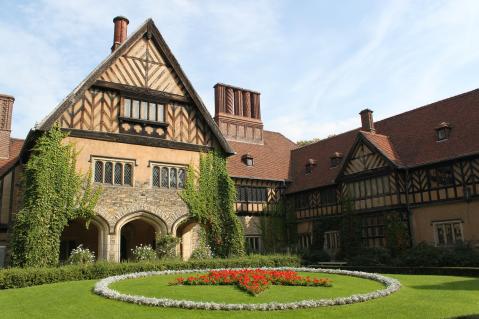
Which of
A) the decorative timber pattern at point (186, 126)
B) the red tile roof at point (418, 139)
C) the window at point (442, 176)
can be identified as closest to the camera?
the decorative timber pattern at point (186, 126)

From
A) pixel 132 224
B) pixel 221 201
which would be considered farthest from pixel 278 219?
pixel 132 224

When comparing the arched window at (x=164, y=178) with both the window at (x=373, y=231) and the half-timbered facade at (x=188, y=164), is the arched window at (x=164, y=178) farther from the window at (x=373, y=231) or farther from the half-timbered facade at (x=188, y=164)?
the window at (x=373, y=231)

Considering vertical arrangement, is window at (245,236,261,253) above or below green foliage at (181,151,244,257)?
below

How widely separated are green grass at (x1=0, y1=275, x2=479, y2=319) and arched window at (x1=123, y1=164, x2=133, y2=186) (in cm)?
779

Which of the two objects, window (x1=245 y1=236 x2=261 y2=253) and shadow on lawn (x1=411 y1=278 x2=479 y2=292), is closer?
shadow on lawn (x1=411 y1=278 x2=479 y2=292)

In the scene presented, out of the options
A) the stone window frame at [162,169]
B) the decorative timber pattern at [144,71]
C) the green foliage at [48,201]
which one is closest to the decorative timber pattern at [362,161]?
the stone window frame at [162,169]

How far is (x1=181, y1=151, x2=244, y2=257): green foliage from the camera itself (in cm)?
2147

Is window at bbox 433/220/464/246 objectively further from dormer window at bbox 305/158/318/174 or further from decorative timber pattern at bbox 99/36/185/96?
decorative timber pattern at bbox 99/36/185/96

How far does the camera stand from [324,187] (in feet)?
96.1

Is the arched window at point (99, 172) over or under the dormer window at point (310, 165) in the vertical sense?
under

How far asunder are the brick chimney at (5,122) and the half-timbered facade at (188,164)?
0.07 meters

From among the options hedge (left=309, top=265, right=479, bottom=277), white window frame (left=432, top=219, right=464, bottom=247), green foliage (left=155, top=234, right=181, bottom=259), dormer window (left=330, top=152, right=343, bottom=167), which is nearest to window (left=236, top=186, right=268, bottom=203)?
dormer window (left=330, top=152, right=343, bottom=167)

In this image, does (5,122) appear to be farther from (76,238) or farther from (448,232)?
(448,232)

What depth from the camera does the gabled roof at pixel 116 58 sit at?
18328 mm
